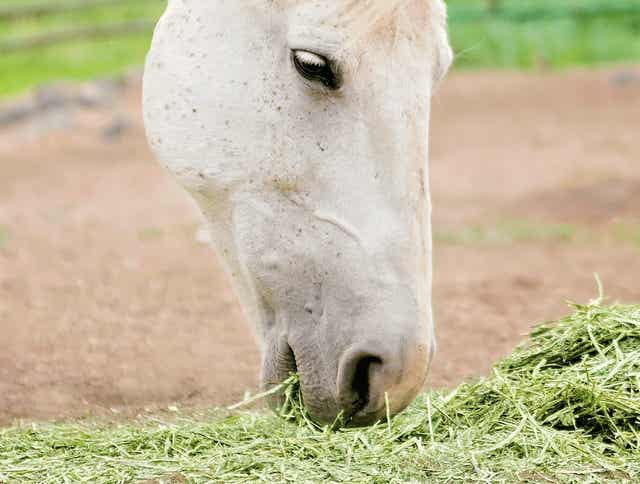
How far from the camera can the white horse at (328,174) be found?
86.4 inches

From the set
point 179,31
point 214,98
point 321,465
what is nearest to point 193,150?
point 214,98

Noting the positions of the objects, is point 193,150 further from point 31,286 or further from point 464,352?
point 31,286

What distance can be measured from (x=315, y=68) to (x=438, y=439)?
989 mm

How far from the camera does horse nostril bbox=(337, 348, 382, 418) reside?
2172mm

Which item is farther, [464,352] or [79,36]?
[79,36]

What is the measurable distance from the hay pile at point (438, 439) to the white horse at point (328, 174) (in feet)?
0.46

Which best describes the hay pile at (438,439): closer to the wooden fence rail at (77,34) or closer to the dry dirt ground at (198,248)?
the dry dirt ground at (198,248)

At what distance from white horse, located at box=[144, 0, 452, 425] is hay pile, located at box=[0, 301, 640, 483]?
0.14 meters

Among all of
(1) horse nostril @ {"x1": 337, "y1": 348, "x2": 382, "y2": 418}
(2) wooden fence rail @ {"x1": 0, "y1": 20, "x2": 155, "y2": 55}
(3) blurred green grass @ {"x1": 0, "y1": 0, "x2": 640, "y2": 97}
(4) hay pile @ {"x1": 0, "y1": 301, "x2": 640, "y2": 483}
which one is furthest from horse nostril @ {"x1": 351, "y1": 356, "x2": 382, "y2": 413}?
(2) wooden fence rail @ {"x1": 0, "y1": 20, "x2": 155, "y2": 55}

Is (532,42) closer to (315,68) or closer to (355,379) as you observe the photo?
(315,68)

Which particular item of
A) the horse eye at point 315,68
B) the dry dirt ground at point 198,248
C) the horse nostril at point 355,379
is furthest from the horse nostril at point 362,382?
the dry dirt ground at point 198,248

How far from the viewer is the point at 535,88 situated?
35.2 feet

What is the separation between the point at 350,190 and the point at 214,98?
1.40ft

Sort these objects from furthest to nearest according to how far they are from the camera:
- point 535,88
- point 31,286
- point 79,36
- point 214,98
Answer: point 79,36
point 535,88
point 31,286
point 214,98
